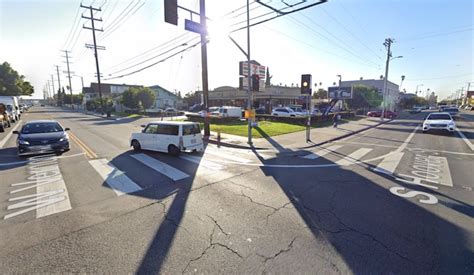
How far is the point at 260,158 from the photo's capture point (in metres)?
9.21

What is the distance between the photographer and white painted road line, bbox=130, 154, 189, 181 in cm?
658

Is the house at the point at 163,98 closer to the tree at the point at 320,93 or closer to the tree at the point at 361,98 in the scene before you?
the tree at the point at 320,93

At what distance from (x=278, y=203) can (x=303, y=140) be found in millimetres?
9333

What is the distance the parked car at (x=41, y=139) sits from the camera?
8.40 metres

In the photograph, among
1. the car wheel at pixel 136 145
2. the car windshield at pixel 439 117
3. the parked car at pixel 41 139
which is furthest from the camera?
the car windshield at pixel 439 117

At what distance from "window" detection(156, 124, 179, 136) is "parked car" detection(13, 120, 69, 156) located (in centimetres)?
391

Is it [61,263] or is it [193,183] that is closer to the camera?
[61,263]

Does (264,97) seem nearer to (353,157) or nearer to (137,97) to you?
(137,97)

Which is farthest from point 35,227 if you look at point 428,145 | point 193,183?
point 428,145

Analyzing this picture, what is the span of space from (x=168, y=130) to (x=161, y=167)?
229 cm

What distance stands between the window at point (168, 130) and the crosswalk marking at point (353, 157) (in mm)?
6553

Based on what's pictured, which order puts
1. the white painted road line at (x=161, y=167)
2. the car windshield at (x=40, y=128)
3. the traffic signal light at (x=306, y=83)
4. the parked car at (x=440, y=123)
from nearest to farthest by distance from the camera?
the white painted road line at (x=161, y=167) → the car windshield at (x=40, y=128) → the traffic signal light at (x=306, y=83) → the parked car at (x=440, y=123)

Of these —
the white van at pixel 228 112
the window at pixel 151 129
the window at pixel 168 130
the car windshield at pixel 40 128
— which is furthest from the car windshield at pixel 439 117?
the car windshield at pixel 40 128

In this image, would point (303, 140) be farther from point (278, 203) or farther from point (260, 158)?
point (278, 203)
